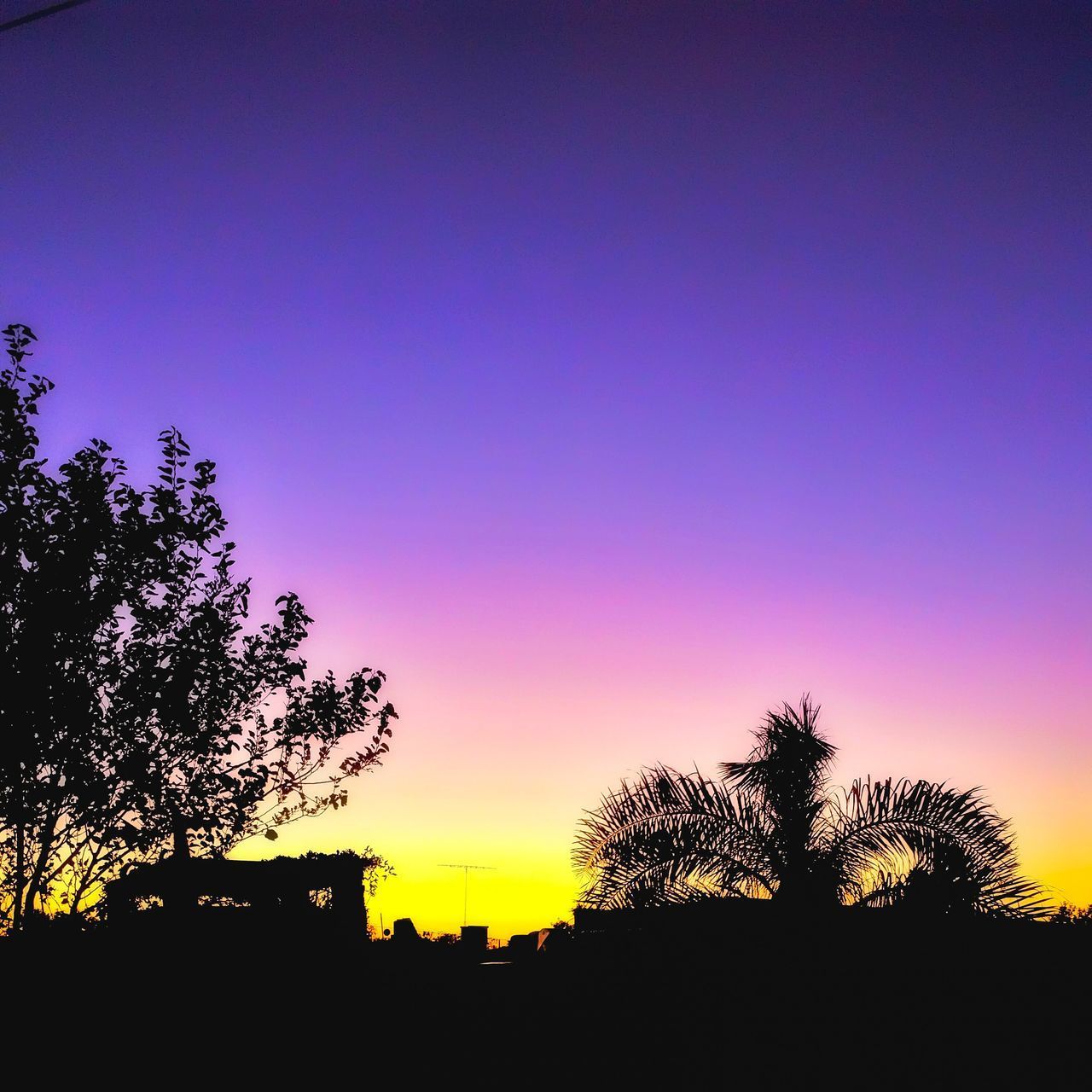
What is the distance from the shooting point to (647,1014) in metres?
10.4

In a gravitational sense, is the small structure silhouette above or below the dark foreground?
above

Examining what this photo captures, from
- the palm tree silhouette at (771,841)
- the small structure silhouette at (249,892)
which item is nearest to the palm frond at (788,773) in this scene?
the palm tree silhouette at (771,841)

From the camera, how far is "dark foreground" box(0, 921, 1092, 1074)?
9312 millimetres

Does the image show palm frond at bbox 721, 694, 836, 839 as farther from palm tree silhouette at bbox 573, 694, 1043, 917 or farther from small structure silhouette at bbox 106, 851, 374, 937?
small structure silhouette at bbox 106, 851, 374, 937

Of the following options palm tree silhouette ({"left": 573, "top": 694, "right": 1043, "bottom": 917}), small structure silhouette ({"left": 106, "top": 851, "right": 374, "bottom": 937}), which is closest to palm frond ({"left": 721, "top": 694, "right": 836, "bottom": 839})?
palm tree silhouette ({"left": 573, "top": 694, "right": 1043, "bottom": 917})

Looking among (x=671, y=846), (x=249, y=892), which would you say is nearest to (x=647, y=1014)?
(x=671, y=846)

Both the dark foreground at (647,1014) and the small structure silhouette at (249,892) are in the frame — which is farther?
the small structure silhouette at (249,892)

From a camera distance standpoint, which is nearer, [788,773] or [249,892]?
[788,773]

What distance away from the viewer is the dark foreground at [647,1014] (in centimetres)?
931

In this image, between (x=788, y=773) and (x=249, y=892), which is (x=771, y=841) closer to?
(x=788, y=773)

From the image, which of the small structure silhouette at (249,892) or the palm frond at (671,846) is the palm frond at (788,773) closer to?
the palm frond at (671,846)

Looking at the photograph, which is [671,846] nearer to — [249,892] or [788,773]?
[788,773]

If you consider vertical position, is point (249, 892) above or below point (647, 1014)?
above

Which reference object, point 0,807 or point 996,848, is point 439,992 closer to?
point 0,807
